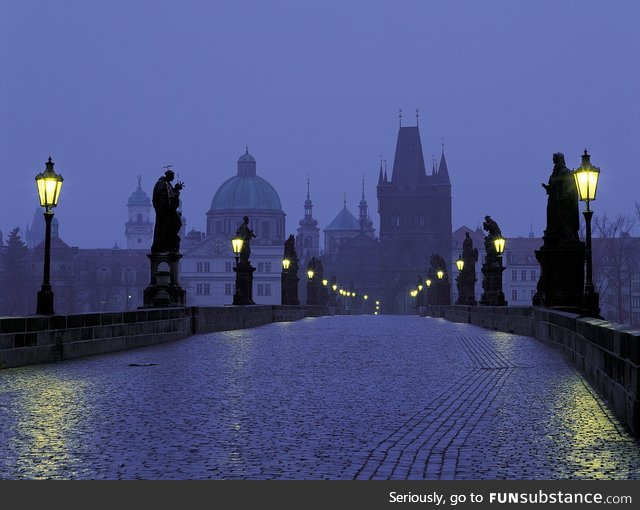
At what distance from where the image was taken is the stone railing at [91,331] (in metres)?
15.5

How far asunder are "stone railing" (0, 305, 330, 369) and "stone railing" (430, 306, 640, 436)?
326 inches

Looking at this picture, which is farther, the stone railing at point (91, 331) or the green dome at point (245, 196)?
the green dome at point (245, 196)

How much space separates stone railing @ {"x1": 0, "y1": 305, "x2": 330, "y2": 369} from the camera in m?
15.5

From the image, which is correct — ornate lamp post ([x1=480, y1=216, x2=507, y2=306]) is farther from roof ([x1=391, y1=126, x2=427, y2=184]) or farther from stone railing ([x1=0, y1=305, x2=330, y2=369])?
roof ([x1=391, y1=126, x2=427, y2=184])

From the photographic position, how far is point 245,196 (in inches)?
7205

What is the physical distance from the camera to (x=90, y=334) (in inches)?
732

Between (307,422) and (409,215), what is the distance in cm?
Result: 16068

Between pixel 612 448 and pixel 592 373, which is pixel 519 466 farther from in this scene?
pixel 592 373

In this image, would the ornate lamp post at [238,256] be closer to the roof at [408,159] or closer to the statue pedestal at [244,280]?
the statue pedestal at [244,280]

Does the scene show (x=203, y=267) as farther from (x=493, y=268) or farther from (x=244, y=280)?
(x=493, y=268)

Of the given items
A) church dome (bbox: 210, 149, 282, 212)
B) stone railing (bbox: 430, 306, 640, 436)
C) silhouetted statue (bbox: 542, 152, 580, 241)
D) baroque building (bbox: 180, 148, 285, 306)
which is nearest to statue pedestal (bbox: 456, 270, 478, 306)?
silhouetted statue (bbox: 542, 152, 580, 241)

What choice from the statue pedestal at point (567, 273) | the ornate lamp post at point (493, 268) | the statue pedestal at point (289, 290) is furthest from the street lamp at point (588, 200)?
the statue pedestal at point (289, 290)

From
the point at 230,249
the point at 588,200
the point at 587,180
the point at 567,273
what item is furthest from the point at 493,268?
the point at 230,249

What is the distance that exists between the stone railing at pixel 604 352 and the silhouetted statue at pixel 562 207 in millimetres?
1850
